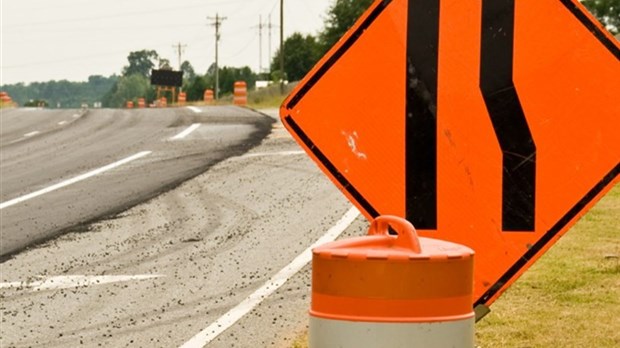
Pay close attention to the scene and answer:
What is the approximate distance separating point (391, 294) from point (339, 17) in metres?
142

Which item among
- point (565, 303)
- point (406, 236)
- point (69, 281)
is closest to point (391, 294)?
point (406, 236)

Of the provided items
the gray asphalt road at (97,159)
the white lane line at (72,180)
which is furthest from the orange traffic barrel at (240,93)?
the white lane line at (72,180)

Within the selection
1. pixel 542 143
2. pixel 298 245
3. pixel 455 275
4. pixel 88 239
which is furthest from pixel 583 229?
pixel 455 275

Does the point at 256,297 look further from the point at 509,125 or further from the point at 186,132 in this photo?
the point at 186,132

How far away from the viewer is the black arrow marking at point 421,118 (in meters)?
6.00

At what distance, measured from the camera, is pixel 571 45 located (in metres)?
5.85

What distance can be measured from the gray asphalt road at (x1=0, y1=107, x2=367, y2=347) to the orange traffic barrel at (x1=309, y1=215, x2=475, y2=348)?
15.3ft

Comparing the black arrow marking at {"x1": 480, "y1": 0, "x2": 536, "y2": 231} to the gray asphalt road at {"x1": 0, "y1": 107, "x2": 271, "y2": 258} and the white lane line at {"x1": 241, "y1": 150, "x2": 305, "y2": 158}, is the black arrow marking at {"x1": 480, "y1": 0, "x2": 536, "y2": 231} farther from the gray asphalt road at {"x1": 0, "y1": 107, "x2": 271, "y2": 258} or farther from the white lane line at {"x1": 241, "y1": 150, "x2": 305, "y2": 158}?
the white lane line at {"x1": 241, "y1": 150, "x2": 305, "y2": 158}

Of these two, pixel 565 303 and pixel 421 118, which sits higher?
pixel 421 118

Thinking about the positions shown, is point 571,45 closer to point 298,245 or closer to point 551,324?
point 551,324

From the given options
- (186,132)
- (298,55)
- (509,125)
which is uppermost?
(509,125)

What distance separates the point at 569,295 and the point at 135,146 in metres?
17.6

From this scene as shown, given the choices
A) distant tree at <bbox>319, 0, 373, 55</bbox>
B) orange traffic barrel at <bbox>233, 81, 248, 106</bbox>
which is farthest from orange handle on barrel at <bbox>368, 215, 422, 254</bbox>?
distant tree at <bbox>319, 0, 373, 55</bbox>

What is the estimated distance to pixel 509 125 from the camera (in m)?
5.97
